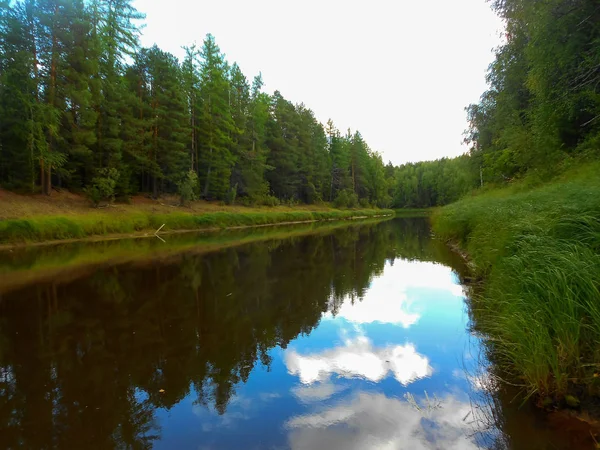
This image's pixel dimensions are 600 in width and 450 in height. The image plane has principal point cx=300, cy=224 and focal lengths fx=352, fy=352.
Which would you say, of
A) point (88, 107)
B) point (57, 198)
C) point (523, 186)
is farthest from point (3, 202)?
point (523, 186)

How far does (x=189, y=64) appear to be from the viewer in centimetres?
3544

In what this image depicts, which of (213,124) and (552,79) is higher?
(213,124)

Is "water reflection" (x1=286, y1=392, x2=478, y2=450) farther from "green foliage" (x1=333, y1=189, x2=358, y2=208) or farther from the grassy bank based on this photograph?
"green foliage" (x1=333, y1=189, x2=358, y2=208)

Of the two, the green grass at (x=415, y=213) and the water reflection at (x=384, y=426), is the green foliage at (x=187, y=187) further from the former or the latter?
the green grass at (x=415, y=213)

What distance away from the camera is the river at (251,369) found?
3.38m

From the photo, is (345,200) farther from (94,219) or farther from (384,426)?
(384,426)

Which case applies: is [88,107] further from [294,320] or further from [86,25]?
[294,320]

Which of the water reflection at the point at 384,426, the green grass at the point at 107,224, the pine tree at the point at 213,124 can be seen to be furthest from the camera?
the pine tree at the point at 213,124

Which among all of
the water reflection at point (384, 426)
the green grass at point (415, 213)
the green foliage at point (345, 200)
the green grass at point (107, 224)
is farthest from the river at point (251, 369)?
the green grass at point (415, 213)

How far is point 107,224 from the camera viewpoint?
21.3m

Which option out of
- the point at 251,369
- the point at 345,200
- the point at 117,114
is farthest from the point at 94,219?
the point at 345,200

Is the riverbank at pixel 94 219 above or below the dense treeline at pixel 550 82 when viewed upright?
below

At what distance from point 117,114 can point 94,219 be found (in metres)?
11.5

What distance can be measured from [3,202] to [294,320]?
21.1m
